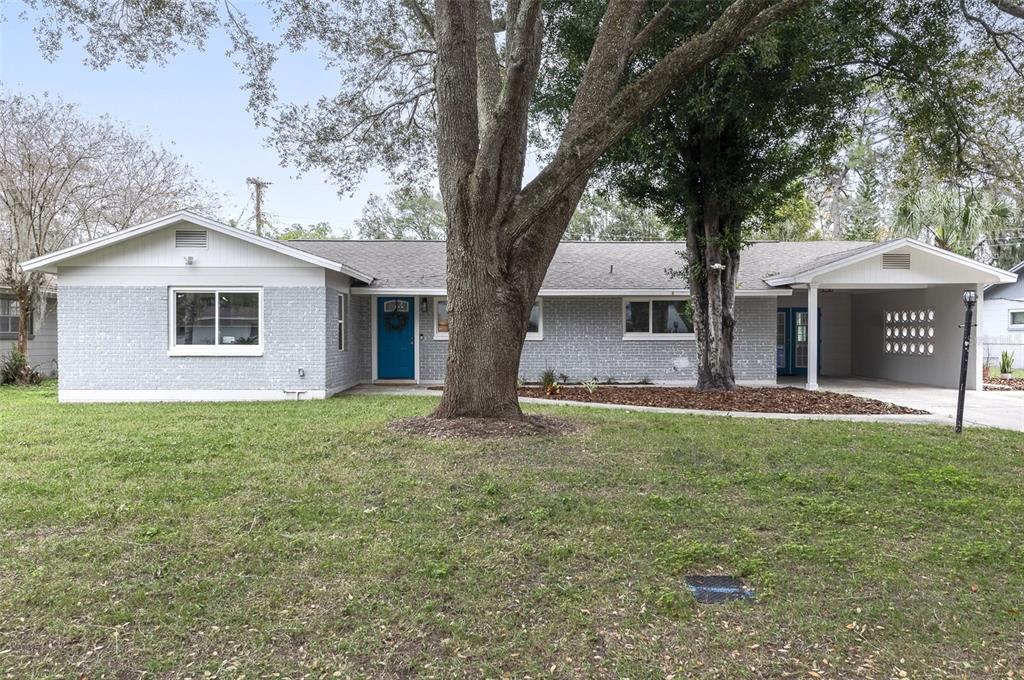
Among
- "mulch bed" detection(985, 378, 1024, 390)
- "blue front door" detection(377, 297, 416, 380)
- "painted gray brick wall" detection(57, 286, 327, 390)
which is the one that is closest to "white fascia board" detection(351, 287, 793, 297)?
"blue front door" detection(377, 297, 416, 380)

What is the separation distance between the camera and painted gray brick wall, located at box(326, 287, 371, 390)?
12.2 meters

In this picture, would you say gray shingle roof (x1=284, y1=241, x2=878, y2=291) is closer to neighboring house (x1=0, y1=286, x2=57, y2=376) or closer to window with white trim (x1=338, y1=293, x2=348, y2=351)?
window with white trim (x1=338, y1=293, x2=348, y2=351)

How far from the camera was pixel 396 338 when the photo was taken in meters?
14.9

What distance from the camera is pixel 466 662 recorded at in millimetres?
2814

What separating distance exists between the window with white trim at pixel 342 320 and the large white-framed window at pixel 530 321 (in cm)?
220

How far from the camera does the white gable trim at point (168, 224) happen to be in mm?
11180

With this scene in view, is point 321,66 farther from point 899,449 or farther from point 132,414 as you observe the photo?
point 899,449

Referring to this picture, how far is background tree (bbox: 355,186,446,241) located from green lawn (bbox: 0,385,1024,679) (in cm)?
3349

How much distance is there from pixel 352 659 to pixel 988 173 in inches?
457

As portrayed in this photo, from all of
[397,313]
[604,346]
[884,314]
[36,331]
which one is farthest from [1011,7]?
[36,331]

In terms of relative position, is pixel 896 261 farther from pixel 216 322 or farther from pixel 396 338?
pixel 216 322

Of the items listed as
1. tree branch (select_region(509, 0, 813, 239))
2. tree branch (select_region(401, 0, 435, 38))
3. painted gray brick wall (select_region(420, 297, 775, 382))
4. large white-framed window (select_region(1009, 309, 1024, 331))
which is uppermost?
tree branch (select_region(401, 0, 435, 38))

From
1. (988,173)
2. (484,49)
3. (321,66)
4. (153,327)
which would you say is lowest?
A: (153,327)

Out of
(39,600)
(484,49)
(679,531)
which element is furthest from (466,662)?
(484,49)
